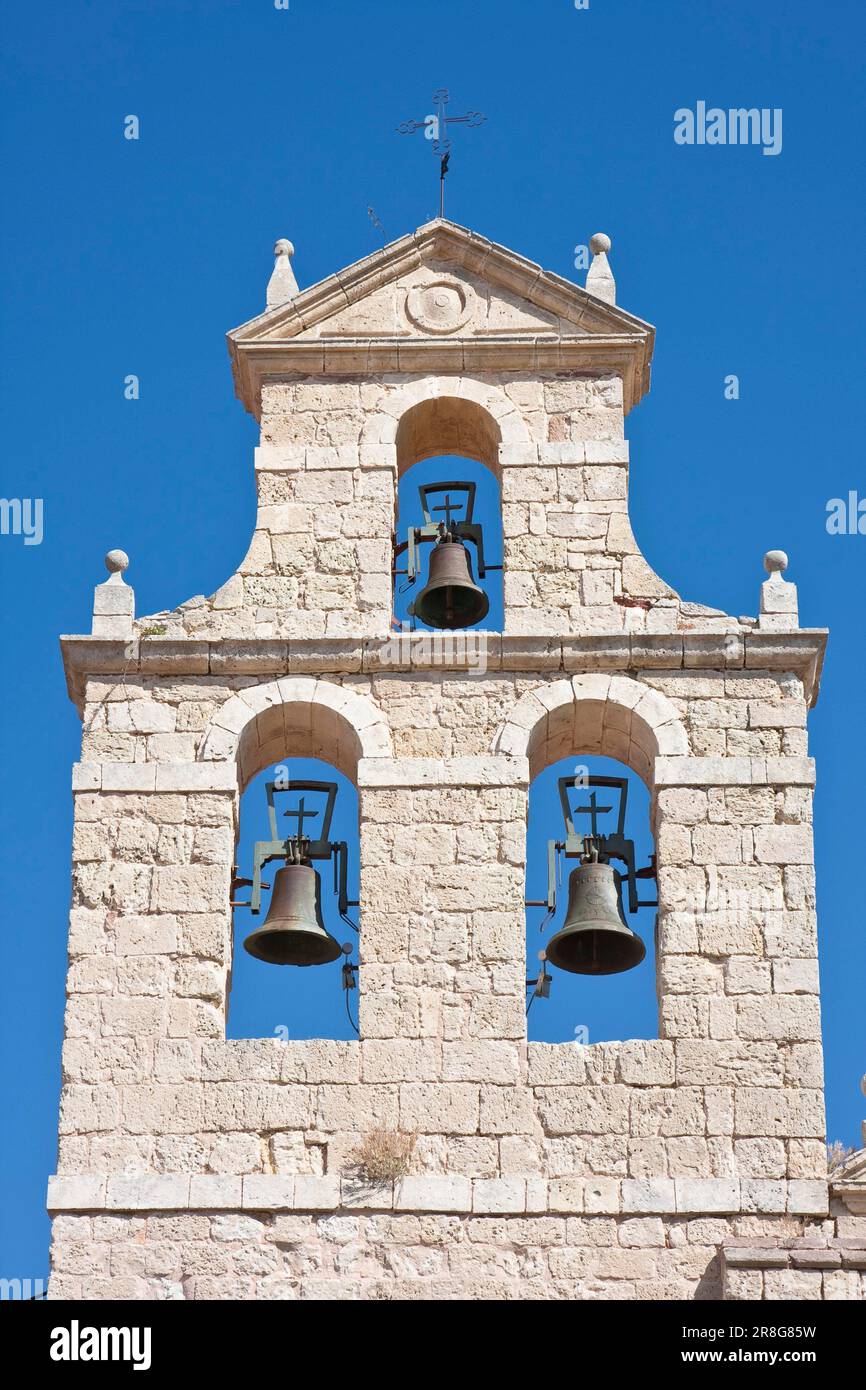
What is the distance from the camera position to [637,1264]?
18984 mm

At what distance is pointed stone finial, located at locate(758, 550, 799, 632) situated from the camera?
21047 mm

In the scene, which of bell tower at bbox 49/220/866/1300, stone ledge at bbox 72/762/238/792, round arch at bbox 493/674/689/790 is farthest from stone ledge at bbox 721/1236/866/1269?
stone ledge at bbox 72/762/238/792

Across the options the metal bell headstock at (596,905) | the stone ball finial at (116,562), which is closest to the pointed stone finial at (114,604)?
the stone ball finial at (116,562)

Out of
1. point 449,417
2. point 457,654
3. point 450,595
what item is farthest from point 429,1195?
point 449,417

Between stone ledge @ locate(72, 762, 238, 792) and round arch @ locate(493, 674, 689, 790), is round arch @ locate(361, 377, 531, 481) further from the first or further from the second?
stone ledge @ locate(72, 762, 238, 792)

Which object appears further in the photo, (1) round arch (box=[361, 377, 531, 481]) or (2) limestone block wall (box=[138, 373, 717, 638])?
(1) round arch (box=[361, 377, 531, 481])

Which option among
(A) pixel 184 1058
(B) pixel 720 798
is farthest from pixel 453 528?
(A) pixel 184 1058

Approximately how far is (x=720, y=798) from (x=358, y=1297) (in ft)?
12.3

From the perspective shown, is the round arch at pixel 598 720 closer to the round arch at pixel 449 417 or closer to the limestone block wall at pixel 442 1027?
the limestone block wall at pixel 442 1027

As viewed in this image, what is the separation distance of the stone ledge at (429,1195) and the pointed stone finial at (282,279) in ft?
19.5

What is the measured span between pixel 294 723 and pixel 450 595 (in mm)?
1612

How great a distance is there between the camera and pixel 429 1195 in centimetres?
1920

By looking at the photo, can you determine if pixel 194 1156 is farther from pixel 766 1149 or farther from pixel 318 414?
pixel 318 414

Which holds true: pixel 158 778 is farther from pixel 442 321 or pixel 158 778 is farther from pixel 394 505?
pixel 442 321
